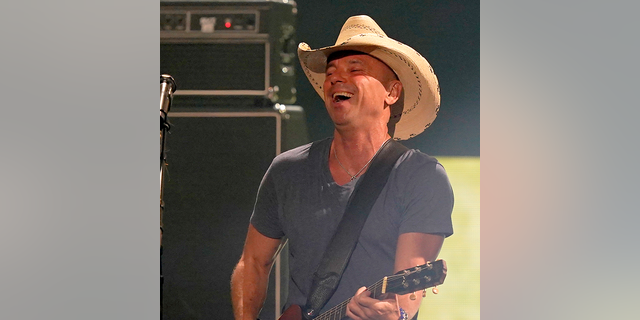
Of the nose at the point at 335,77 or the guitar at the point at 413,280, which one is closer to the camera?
the guitar at the point at 413,280

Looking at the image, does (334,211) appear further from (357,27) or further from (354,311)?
(357,27)

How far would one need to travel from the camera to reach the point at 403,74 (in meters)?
2.38

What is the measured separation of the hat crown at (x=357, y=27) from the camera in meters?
2.42

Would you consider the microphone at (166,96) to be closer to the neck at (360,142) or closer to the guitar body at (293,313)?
the neck at (360,142)

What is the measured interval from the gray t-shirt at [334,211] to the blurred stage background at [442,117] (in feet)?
0.17

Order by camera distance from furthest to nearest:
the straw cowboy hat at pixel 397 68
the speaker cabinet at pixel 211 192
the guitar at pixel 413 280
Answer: the speaker cabinet at pixel 211 192, the straw cowboy hat at pixel 397 68, the guitar at pixel 413 280

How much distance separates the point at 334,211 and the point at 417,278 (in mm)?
363

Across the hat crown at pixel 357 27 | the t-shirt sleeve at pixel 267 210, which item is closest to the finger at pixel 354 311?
the t-shirt sleeve at pixel 267 210

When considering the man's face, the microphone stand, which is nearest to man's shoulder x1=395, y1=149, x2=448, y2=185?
the man's face

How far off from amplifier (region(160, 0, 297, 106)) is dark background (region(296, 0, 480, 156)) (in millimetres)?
89

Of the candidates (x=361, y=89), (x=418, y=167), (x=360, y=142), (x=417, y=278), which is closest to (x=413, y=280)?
(x=417, y=278)
